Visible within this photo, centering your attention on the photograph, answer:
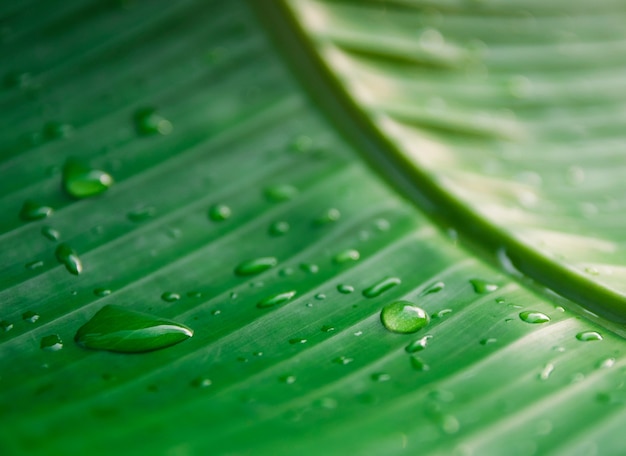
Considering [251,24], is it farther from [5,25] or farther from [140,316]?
[140,316]

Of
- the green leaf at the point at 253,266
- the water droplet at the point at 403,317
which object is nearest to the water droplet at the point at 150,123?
the green leaf at the point at 253,266

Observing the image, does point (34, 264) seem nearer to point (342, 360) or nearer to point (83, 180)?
point (83, 180)

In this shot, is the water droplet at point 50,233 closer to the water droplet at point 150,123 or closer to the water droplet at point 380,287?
the water droplet at point 150,123

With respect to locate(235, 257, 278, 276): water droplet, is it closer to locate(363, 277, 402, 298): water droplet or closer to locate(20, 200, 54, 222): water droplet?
locate(363, 277, 402, 298): water droplet

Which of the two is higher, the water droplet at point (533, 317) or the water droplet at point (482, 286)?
the water droplet at point (482, 286)

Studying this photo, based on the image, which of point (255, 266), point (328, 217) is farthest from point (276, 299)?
point (328, 217)

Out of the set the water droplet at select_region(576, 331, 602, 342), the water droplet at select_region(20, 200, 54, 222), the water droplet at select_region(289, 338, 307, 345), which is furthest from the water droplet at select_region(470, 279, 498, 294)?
the water droplet at select_region(20, 200, 54, 222)
